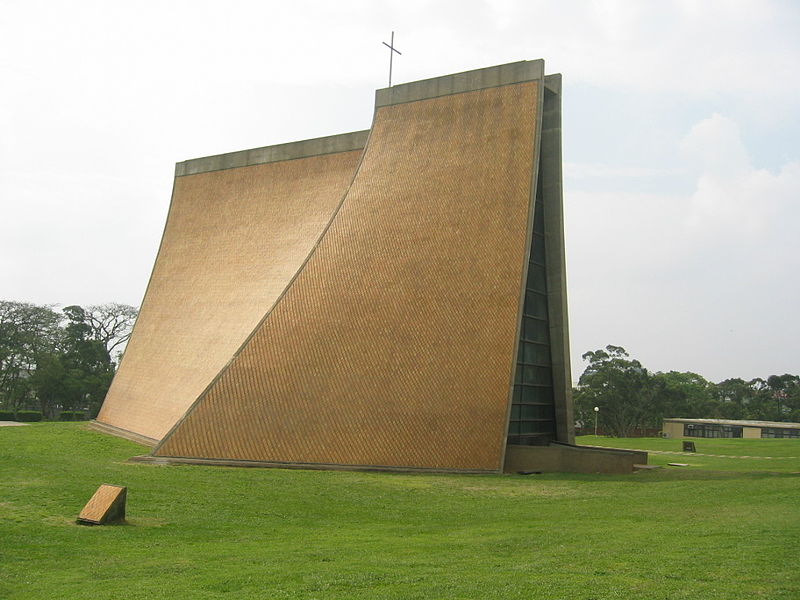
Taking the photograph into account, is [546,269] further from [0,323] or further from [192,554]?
[0,323]

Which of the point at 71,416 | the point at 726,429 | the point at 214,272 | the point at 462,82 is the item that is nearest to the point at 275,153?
the point at 214,272

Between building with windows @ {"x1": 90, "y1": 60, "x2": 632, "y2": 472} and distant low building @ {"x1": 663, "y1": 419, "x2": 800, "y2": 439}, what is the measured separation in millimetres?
30605

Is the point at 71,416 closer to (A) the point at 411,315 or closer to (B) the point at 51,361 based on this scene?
(B) the point at 51,361

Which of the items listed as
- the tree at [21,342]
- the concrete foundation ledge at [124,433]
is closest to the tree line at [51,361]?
the tree at [21,342]

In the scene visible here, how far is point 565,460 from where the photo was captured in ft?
61.6

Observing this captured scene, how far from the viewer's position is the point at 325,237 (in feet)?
71.5

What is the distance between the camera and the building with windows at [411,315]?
1831 cm

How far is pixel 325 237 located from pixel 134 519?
1211 cm

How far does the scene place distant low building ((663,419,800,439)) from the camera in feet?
157

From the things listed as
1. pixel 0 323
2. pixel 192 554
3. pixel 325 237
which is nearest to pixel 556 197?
pixel 325 237

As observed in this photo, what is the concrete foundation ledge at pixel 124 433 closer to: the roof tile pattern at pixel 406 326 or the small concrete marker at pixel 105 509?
the roof tile pattern at pixel 406 326

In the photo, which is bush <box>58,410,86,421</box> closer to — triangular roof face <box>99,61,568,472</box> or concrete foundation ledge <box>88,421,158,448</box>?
concrete foundation ledge <box>88,421,158,448</box>

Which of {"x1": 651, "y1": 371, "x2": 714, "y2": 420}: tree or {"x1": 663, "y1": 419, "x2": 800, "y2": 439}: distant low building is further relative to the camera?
{"x1": 651, "y1": 371, "x2": 714, "y2": 420}: tree

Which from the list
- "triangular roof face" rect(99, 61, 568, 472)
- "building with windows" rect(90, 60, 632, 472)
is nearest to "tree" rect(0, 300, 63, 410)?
"building with windows" rect(90, 60, 632, 472)
